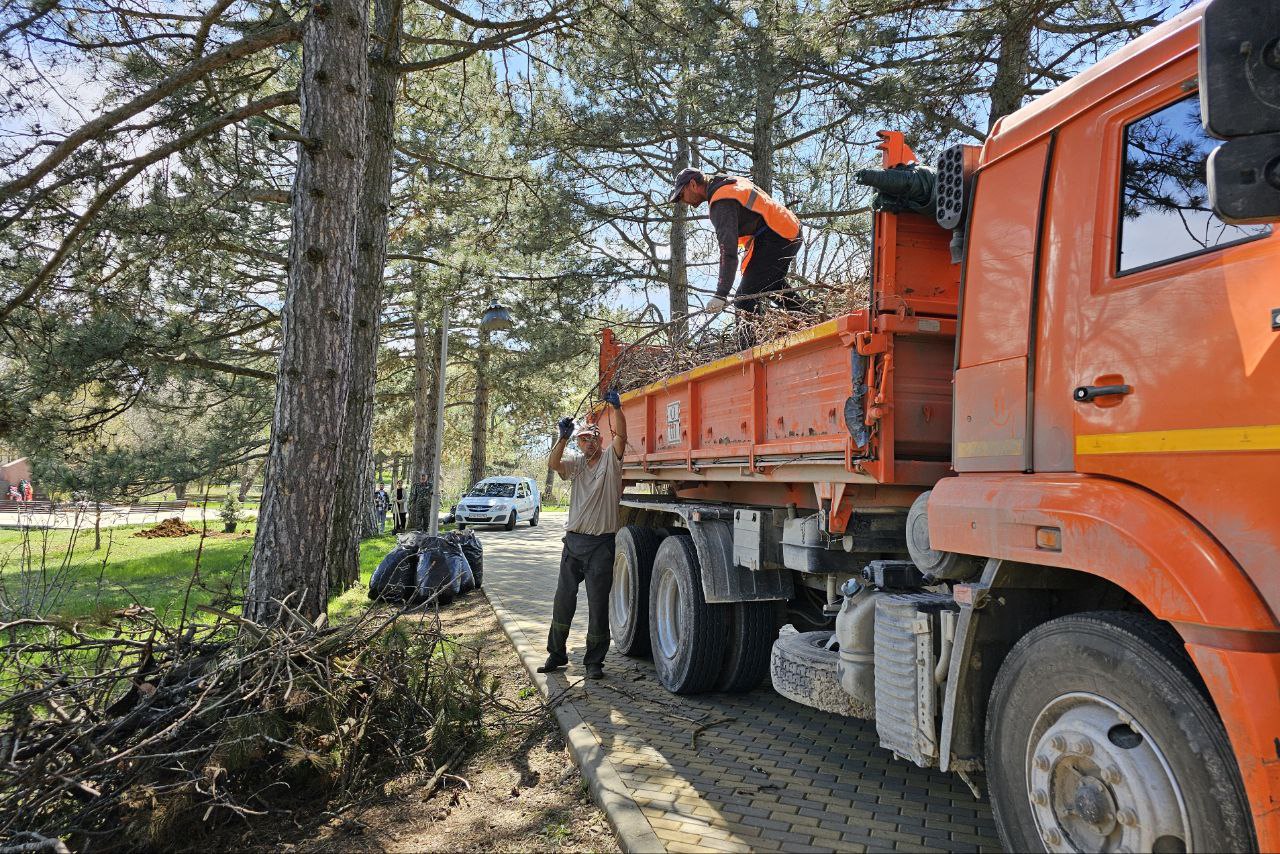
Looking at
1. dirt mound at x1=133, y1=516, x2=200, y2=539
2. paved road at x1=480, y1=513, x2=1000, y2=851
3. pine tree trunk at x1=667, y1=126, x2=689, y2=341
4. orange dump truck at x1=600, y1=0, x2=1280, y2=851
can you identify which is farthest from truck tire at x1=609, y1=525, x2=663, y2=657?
dirt mound at x1=133, y1=516, x2=200, y2=539

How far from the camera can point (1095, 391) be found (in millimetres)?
2479

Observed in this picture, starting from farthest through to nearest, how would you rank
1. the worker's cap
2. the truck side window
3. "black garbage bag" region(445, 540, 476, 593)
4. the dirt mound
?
1. the dirt mound
2. "black garbage bag" region(445, 540, 476, 593)
3. the worker's cap
4. the truck side window

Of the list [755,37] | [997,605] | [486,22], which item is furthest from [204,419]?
[997,605]

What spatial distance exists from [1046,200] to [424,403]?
20.1 m

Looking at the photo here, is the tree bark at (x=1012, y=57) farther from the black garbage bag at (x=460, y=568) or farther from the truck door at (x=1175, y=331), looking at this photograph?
the black garbage bag at (x=460, y=568)

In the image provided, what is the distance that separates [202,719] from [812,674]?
282 centimetres

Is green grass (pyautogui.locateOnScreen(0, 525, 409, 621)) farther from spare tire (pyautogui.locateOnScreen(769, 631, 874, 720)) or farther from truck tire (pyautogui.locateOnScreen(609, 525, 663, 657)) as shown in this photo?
spare tire (pyautogui.locateOnScreen(769, 631, 874, 720))

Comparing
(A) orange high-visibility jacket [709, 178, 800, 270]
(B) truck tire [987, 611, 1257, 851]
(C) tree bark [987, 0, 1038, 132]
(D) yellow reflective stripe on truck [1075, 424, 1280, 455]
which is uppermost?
(C) tree bark [987, 0, 1038, 132]

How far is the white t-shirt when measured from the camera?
20.5 feet

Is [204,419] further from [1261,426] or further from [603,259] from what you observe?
[1261,426]

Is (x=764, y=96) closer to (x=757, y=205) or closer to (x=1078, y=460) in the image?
(x=757, y=205)

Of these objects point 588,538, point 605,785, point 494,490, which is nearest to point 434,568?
point 588,538

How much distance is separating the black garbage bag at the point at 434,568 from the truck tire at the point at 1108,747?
6725 mm

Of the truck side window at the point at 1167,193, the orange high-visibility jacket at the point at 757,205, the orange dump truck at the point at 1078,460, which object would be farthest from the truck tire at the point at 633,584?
the truck side window at the point at 1167,193
